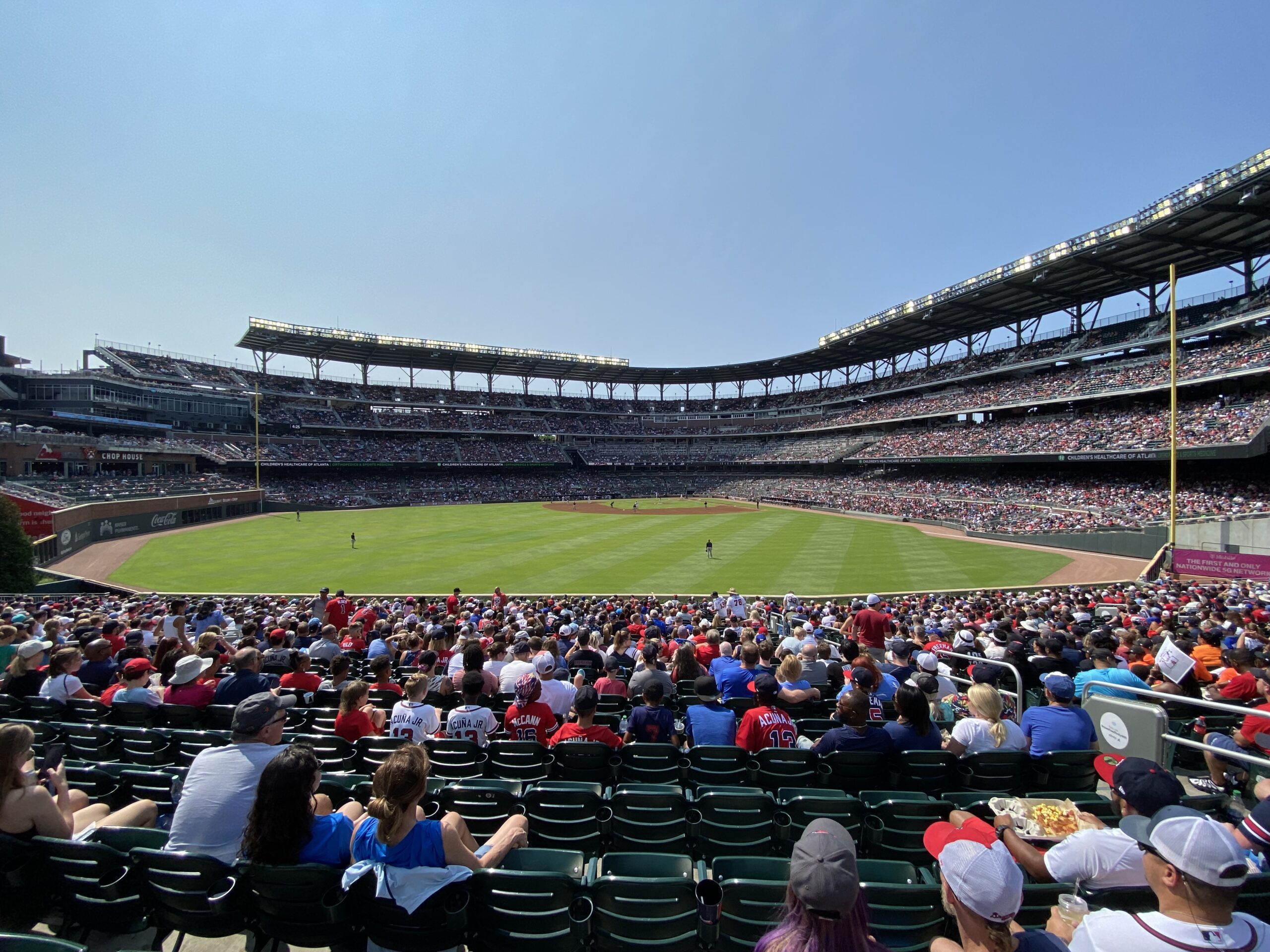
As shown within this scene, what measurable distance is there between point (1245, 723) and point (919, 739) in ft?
12.5

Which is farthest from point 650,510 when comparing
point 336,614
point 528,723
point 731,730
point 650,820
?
point 650,820

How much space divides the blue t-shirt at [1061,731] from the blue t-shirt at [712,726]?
2.96 m

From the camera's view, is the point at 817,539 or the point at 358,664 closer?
the point at 358,664

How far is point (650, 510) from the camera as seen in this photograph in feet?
203

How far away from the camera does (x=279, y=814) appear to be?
3.19 meters

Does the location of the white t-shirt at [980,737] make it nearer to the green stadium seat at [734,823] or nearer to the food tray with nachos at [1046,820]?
the food tray with nachos at [1046,820]

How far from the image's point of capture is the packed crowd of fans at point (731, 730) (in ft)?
7.36

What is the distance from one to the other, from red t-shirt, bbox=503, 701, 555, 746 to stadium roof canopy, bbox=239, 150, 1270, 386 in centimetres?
4935

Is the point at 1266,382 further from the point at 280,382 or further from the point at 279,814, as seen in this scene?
the point at 280,382

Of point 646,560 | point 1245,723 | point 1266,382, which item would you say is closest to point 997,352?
point 1266,382

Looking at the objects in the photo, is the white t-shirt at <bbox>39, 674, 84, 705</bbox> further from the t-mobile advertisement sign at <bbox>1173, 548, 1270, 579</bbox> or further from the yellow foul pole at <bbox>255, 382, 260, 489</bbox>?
the yellow foul pole at <bbox>255, 382, 260, 489</bbox>

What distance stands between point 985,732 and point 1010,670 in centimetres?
402

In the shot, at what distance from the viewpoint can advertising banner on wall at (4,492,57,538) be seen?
30.5 m

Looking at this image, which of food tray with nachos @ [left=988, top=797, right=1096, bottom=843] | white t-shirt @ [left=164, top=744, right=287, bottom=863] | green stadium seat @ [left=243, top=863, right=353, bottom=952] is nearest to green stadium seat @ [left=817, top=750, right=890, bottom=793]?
food tray with nachos @ [left=988, top=797, right=1096, bottom=843]
